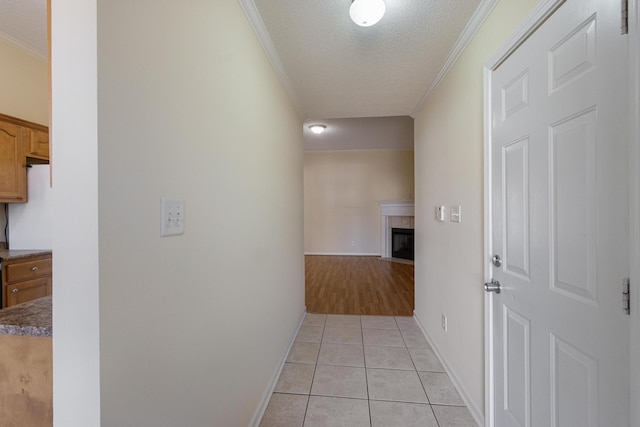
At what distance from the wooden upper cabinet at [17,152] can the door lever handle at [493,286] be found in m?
3.55

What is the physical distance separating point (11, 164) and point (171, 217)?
250 cm

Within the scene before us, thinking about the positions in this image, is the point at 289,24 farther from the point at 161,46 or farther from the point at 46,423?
the point at 46,423

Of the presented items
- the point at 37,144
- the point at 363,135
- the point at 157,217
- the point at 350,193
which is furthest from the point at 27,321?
the point at 350,193

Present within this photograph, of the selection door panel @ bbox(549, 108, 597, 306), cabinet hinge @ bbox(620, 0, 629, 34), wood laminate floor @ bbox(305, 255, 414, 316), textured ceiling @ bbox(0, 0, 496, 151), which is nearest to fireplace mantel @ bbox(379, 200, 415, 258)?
wood laminate floor @ bbox(305, 255, 414, 316)

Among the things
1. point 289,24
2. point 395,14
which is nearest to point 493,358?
point 395,14

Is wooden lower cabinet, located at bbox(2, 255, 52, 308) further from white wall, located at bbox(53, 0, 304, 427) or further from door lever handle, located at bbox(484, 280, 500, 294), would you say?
door lever handle, located at bbox(484, 280, 500, 294)

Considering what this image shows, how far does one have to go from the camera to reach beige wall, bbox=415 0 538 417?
1447mm

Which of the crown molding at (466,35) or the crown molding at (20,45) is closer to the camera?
the crown molding at (466,35)

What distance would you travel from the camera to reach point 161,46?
73 cm

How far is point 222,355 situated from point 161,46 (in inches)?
46.0

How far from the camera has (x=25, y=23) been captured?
6.26 ft

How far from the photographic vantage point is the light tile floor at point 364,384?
4.96ft

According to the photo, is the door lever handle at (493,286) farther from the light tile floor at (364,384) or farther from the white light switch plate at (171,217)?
the white light switch plate at (171,217)

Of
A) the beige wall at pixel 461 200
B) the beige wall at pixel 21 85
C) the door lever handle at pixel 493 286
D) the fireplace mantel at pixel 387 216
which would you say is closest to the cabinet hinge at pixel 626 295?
the door lever handle at pixel 493 286
